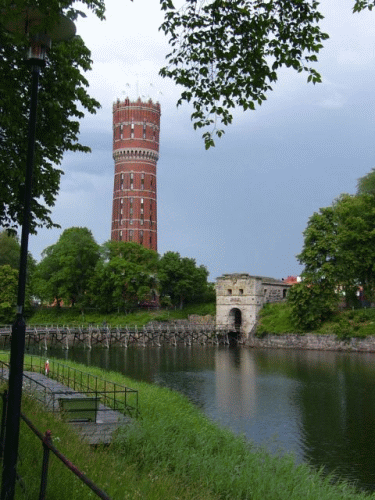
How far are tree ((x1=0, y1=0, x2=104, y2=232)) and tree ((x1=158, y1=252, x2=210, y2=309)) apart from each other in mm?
56677

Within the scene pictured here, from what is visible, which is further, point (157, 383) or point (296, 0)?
point (157, 383)

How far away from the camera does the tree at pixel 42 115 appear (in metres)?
11.9

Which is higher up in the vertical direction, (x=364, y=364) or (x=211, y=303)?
(x=211, y=303)

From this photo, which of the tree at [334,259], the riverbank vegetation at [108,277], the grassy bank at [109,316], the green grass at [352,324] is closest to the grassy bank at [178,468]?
the green grass at [352,324]

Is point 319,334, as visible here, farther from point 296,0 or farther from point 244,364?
point 296,0

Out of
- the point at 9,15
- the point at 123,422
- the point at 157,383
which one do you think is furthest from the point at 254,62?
the point at 157,383

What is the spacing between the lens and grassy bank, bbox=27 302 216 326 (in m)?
68.7

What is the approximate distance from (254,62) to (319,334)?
4842cm

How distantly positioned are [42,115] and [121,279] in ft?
185

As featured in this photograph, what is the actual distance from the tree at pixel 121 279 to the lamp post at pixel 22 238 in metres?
62.8

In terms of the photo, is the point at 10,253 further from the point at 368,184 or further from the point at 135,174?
the point at 368,184

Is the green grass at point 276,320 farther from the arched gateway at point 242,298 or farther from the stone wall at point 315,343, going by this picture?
the arched gateway at point 242,298

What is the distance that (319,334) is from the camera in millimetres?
54625

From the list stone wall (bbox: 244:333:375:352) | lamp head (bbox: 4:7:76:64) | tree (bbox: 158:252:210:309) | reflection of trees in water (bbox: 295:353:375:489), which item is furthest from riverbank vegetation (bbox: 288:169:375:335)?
lamp head (bbox: 4:7:76:64)
